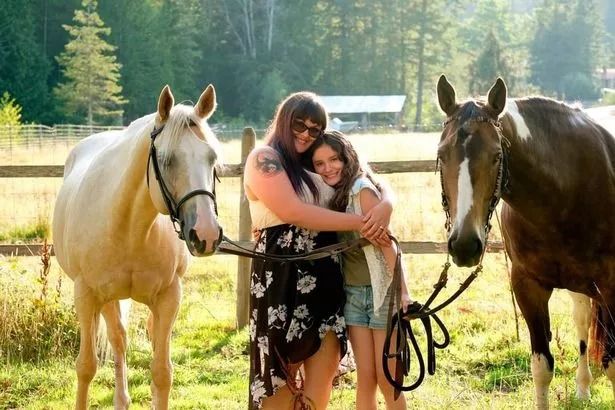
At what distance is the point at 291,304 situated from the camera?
3352mm

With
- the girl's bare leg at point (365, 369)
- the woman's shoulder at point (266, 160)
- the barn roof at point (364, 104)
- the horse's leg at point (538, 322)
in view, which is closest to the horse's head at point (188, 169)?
the woman's shoulder at point (266, 160)

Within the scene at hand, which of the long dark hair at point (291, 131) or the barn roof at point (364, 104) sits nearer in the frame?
the long dark hair at point (291, 131)

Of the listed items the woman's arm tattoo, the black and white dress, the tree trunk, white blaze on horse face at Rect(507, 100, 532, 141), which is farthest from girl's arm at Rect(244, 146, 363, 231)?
the tree trunk

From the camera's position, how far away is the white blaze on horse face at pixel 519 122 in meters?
3.59

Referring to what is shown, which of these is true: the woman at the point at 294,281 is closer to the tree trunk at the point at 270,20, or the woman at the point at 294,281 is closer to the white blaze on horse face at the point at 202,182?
the white blaze on horse face at the point at 202,182

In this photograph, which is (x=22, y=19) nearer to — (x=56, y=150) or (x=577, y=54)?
(x=56, y=150)

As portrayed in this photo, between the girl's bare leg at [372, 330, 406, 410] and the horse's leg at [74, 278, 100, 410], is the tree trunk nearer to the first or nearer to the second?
the horse's leg at [74, 278, 100, 410]

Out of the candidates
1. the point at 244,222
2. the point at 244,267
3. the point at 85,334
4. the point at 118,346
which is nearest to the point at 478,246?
the point at 85,334

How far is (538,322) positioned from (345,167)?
1.59 m

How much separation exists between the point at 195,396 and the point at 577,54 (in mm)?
78122

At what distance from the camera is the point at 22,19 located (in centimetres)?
4741

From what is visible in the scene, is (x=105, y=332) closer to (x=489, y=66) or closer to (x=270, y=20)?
(x=489, y=66)

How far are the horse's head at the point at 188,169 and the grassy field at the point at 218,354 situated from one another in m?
1.37

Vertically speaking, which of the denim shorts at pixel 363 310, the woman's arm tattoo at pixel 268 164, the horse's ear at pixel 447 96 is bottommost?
the denim shorts at pixel 363 310
